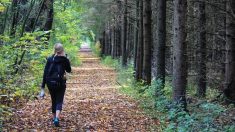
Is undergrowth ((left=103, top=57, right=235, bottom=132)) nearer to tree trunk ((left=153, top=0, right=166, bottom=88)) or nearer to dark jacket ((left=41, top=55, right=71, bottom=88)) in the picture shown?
tree trunk ((left=153, top=0, right=166, bottom=88))

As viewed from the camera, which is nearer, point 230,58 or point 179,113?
point 179,113

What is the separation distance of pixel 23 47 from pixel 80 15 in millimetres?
34347

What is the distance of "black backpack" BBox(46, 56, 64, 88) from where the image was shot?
10633 millimetres

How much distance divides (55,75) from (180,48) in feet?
10.8

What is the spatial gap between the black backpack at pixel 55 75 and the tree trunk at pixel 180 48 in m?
3.02

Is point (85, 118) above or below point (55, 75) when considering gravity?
below

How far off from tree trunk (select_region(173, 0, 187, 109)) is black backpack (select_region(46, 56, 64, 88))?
302 cm

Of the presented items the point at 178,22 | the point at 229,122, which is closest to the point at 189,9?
the point at 178,22

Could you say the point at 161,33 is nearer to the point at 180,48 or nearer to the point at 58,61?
the point at 180,48

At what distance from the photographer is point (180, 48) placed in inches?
436

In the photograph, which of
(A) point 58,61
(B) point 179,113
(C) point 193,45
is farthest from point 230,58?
(C) point 193,45

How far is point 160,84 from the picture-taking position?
14.4 meters

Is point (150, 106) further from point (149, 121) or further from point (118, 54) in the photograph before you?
point (118, 54)

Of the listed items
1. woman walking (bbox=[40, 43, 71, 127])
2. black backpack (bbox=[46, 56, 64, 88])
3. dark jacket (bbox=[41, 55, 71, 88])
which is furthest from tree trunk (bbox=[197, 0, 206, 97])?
black backpack (bbox=[46, 56, 64, 88])
